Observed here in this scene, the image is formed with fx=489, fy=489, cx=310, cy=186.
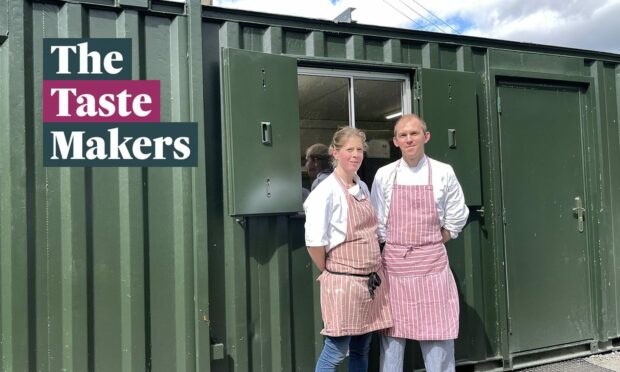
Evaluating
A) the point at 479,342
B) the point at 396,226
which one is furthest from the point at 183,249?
the point at 479,342

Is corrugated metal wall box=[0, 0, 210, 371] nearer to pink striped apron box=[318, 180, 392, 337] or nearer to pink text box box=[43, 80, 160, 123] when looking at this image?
pink text box box=[43, 80, 160, 123]

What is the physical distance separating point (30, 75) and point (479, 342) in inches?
149

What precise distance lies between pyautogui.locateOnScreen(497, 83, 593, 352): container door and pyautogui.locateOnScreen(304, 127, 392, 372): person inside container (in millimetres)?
1799

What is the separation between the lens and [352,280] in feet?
9.21

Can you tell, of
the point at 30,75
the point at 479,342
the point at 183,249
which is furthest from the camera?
the point at 479,342

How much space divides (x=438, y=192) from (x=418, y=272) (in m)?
0.51

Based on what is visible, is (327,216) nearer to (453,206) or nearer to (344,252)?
(344,252)

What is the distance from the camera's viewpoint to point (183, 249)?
321cm

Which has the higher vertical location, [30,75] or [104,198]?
[30,75]

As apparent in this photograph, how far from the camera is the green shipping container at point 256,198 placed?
2.98 meters

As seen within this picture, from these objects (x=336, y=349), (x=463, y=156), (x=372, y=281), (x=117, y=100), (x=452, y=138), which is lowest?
(x=336, y=349)

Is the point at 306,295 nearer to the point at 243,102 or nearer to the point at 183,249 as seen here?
the point at 183,249

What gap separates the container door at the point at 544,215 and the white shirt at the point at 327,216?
1.96 metres

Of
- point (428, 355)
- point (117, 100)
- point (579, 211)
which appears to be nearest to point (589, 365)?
point (579, 211)
